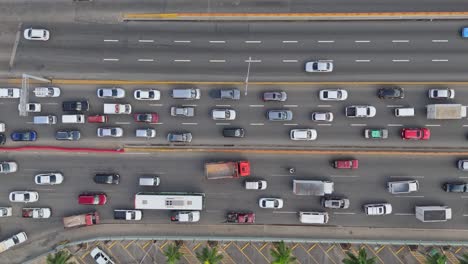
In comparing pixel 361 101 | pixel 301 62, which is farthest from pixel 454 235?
pixel 301 62

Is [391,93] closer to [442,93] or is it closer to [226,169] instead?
[442,93]

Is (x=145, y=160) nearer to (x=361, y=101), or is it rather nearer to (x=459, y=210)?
(x=361, y=101)

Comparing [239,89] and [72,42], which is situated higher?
[72,42]

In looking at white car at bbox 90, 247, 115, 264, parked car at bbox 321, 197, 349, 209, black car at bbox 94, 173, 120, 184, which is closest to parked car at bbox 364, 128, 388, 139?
parked car at bbox 321, 197, 349, 209

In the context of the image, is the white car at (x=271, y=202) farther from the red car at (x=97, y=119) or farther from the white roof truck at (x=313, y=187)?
the red car at (x=97, y=119)

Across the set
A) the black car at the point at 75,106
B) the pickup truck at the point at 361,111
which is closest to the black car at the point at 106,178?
the black car at the point at 75,106

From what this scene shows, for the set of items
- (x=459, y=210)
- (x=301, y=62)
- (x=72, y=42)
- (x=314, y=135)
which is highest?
(x=72, y=42)
